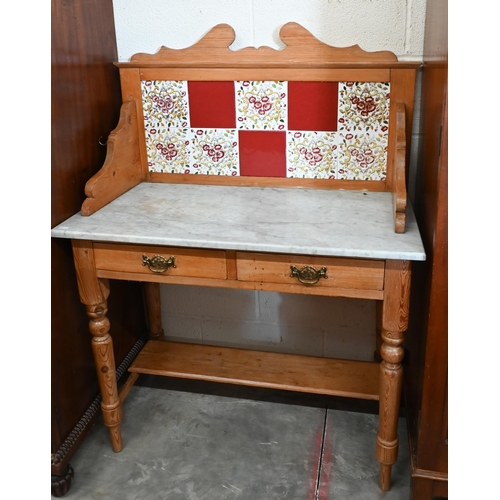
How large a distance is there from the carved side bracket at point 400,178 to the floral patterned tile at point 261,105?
0.39 metres

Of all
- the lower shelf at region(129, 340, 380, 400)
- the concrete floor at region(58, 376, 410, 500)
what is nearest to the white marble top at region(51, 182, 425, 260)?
the lower shelf at region(129, 340, 380, 400)

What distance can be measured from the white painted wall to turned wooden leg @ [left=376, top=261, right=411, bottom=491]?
56 cm

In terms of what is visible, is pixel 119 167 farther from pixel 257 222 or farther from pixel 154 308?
pixel 154 308

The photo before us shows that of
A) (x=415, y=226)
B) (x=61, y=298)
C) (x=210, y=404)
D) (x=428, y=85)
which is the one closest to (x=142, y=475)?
(x=210, y=404)

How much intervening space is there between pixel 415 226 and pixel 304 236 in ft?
1.03

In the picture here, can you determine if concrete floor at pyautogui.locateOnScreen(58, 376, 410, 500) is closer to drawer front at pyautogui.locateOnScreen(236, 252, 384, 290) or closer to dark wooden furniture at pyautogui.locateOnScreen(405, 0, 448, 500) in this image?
dark wooden furniture at pyautogui.locateOnScreen(405, 0, 448, 500)

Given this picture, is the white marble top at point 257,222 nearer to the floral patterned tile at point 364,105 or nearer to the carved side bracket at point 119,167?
the carved side bracket at point 119,167

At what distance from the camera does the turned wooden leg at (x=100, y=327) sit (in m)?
1.65

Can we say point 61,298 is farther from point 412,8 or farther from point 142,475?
point 412,8

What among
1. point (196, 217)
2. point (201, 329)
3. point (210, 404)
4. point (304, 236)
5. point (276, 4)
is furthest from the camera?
→ point (201, 329)

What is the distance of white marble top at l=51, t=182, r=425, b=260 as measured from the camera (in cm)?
145

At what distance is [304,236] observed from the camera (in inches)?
59.1

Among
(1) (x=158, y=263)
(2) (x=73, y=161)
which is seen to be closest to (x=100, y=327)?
(1) (x=158, y=263)

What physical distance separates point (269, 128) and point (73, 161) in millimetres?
644
